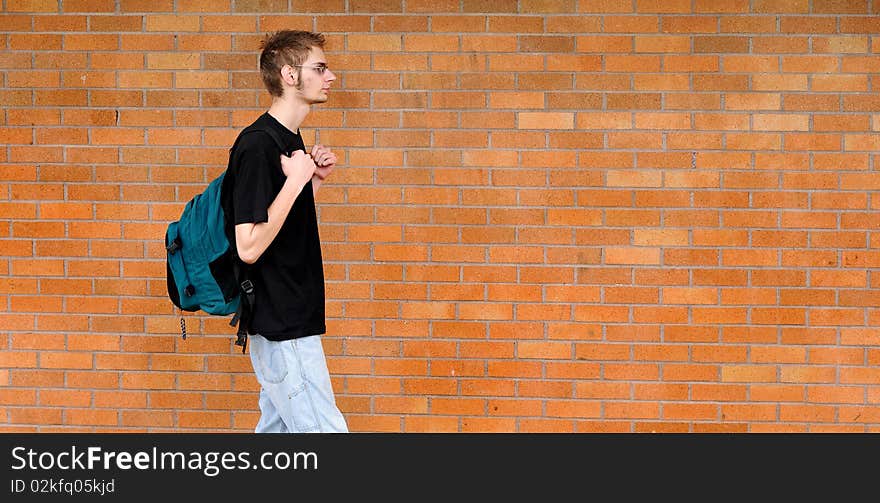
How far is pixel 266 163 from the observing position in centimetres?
332

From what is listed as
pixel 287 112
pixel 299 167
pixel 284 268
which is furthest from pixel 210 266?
pixel 287 112

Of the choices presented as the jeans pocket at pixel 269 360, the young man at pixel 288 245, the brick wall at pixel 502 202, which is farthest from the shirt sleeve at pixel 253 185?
the brick wall at pixel 502 202

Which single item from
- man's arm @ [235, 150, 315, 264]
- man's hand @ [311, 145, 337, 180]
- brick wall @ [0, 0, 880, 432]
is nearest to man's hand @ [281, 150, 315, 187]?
man's arm @ [235, 150, 315, 264]

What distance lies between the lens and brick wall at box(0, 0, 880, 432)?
15.1 ft

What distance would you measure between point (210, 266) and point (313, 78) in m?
0.73

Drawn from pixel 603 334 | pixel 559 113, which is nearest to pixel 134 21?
pixel 559 113

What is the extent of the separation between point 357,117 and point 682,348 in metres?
1.82

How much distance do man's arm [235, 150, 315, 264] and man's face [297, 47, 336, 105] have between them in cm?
29

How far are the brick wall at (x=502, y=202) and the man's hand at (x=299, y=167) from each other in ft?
4.31

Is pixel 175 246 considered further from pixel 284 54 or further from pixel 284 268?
pixel 284 54

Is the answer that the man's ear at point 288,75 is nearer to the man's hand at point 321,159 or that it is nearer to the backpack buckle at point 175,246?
the man's hand at point 321,159

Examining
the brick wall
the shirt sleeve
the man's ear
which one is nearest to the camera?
the shirt sleeve

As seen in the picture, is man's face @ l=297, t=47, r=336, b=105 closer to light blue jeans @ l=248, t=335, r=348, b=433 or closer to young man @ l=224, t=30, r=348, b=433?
young man @ l=224, t=30, r=348, b=433

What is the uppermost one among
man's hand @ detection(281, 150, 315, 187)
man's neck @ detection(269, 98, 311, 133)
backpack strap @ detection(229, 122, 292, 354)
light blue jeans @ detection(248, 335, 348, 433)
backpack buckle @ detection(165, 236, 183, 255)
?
man's neck @ detection(269, 98, 311, 133)
